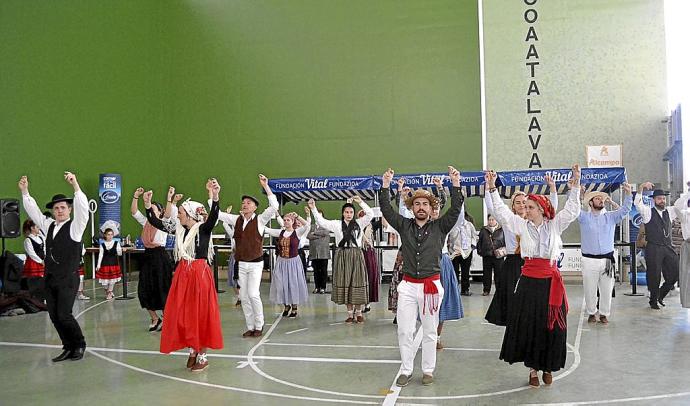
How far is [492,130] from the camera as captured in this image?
1414 cm

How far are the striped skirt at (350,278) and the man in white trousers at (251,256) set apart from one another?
51.3 inches

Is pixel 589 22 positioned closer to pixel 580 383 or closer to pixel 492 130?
pixel 492 130

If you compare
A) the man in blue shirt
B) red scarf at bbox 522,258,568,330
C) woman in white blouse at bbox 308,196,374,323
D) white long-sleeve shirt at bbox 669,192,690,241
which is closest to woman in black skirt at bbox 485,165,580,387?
red scarf at bbox 522,258,568,330

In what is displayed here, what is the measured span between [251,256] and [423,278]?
2583 mm

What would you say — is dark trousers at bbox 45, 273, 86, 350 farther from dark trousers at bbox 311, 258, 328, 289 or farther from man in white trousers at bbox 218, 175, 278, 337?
dark trousers at bbox 311, 258, 328, 289

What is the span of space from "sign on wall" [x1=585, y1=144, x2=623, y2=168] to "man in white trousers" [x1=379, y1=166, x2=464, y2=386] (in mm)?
10429

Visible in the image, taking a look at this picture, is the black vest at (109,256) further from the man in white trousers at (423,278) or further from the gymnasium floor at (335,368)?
the man in white trousers at (423,278)

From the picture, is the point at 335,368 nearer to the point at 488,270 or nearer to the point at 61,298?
the point at 61,298

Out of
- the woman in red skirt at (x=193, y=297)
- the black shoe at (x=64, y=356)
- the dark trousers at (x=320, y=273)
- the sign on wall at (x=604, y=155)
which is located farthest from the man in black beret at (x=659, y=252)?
the black shoe at (x=64, y=356)

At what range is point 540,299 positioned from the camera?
168 inches

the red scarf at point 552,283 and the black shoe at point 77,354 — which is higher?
the red scarf at point 552,283

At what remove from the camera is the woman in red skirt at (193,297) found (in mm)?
4891

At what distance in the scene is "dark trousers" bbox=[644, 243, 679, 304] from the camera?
816cm

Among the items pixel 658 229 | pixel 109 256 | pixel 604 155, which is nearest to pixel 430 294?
pixel 658 229
